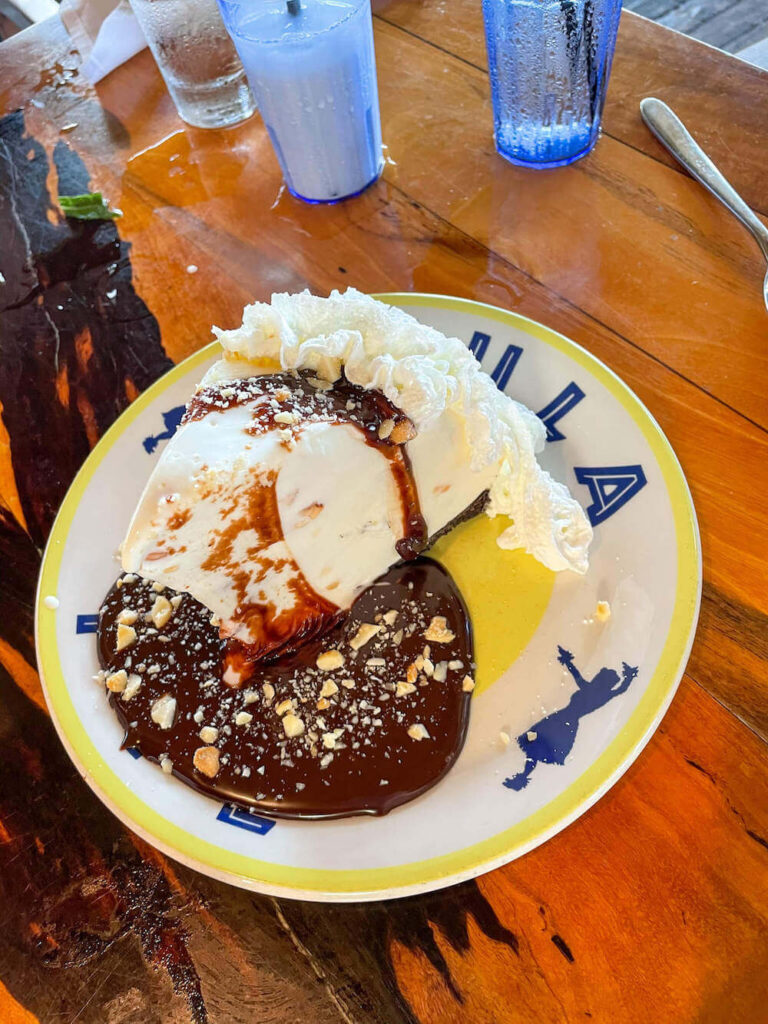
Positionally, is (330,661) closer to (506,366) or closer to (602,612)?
(602,612)

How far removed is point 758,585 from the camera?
88cm

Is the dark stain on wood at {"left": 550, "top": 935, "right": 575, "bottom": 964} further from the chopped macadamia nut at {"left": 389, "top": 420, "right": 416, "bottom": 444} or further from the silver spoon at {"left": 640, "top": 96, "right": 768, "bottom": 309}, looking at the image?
the silver spoon at {"left": 640, "top": 96, "right": 768, "bottom": 309}

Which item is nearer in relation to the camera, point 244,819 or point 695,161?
point 244,819

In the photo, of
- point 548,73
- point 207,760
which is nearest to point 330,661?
point 207,760

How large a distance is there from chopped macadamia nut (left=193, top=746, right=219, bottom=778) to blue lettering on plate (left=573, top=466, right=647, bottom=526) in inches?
21.8

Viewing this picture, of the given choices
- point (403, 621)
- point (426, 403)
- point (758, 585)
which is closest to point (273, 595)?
point (403, 621)

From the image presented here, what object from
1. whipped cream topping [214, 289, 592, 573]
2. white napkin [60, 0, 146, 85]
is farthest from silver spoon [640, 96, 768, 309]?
white napkin [60, 0, 146, 85]

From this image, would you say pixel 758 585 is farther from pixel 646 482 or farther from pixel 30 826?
pixel 30 826

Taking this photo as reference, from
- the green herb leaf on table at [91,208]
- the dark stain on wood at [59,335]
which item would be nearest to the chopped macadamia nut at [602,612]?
the dark stain on wood at [59,335]

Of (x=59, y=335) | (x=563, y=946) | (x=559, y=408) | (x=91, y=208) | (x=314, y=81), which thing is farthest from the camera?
(x=91, y=208)

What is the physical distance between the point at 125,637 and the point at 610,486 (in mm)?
671

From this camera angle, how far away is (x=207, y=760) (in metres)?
Result: 0.86

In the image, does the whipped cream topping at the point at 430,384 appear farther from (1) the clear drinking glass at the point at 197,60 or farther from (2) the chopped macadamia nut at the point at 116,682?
(1) the clear drinking glass at the point at 197,60

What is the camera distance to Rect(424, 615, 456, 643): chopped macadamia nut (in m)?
0.92
